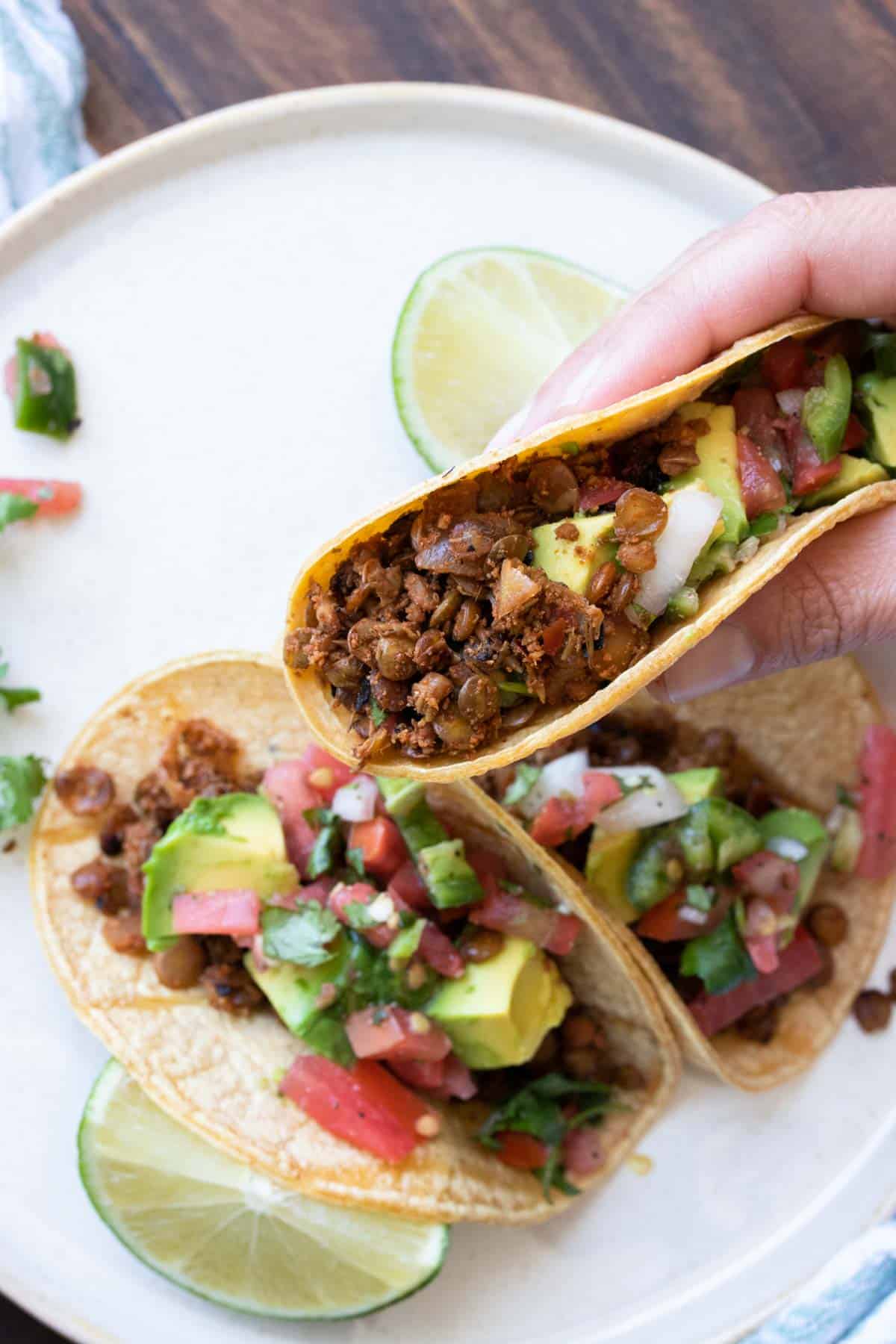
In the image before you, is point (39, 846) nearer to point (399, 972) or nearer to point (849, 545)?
point (399, 972)

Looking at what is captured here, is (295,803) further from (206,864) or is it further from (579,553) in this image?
Answer: (579,553)

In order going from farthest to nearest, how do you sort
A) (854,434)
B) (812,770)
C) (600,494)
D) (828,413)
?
(812,770)
(854,434)
(828,413)
(600,494)

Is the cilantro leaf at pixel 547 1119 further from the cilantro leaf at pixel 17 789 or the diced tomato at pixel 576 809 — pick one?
the cilantro leaf at pixel 17 789

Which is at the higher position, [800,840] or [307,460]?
[307,460]

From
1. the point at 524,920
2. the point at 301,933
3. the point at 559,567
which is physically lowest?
the point at 524,920

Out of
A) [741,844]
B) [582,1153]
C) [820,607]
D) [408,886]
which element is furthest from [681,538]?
[582,1153]

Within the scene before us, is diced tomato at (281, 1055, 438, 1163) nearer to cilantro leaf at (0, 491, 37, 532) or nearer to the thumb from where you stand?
the thumb

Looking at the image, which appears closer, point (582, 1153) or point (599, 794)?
point (599, 794)

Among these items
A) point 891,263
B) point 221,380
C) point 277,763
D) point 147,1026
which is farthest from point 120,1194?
point 891,263
